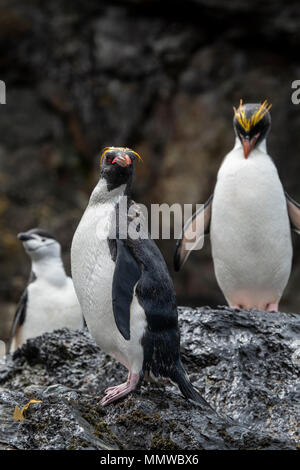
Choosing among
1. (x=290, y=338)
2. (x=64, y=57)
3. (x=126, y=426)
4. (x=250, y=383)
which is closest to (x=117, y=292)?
(x=126, y=426)

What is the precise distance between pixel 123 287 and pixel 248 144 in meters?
1.89

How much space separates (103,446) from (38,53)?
7.36m

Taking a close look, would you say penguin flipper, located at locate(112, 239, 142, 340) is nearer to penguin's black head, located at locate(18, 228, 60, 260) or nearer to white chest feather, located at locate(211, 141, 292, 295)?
white chest feather, located at locate(211, 141, 292, 295)

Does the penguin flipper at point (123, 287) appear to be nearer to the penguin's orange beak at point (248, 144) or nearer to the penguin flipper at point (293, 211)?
the penguin's orange beak at point (248, 144)

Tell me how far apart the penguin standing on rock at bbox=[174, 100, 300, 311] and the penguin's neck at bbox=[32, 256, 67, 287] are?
149 centimetres

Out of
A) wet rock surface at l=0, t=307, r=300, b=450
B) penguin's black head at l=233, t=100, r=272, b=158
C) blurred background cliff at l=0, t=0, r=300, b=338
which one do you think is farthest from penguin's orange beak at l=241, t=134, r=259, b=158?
blurred background cliff at l=0, t=0, r=300, b=338

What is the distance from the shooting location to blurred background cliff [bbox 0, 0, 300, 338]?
831cm

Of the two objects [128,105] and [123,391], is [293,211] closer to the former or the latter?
[123,391]

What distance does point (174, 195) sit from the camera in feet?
28.4

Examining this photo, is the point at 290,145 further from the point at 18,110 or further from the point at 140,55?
the point at 18,110

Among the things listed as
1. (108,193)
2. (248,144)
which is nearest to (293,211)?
(248,144)

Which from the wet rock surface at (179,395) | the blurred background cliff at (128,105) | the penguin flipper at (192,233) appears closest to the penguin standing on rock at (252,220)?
the penguin flipper at (192,233)

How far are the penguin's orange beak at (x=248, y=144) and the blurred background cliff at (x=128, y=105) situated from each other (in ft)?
13.9

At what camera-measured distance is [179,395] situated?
2723mm
